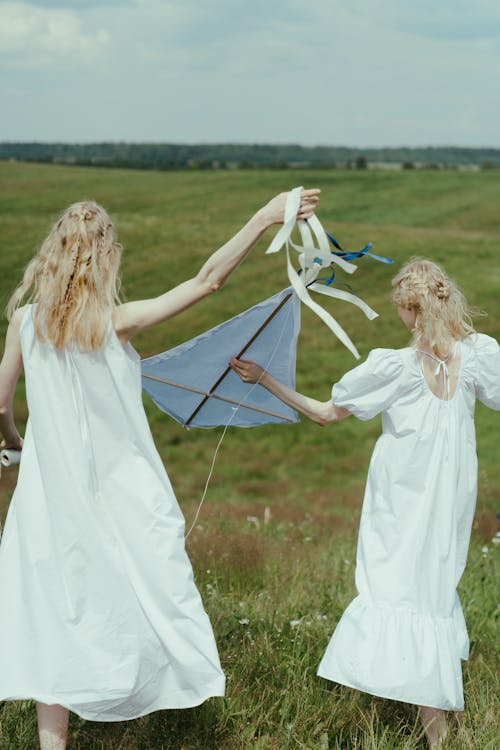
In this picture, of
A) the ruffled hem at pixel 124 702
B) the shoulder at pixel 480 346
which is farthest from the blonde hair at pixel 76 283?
the shoulder at pixel 480 346

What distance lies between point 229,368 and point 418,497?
130 cm

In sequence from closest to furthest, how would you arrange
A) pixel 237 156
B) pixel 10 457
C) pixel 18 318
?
pixel 18 318 → pixel 10 457 → pixel 237 156

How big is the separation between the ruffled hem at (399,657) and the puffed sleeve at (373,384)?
0.86 metres

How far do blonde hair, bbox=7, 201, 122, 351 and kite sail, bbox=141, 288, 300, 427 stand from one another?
3.89 feet

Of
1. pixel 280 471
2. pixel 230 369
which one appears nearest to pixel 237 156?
pixel 280 471

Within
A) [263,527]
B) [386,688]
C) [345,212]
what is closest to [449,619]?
[386,688]

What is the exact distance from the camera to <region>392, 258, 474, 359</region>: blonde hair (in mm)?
4203

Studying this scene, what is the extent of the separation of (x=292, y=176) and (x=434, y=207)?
1288 centimetres

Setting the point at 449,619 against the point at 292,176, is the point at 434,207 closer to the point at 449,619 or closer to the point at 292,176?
the point at 292,176

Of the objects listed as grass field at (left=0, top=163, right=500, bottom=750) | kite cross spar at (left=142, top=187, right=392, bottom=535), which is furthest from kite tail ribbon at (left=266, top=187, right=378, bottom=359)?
grass field at (left=0, top=163, right=500, bottom=750)

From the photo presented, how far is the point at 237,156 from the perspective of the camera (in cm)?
7131

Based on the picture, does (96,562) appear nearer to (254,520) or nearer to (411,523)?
(411,523)

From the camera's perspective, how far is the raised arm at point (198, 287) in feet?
11.5

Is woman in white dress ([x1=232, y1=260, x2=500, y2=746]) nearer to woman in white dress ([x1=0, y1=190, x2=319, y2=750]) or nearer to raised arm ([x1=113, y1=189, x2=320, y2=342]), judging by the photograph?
woman in white dress ([x1=0, y1=190, x2=319, y2=750])
